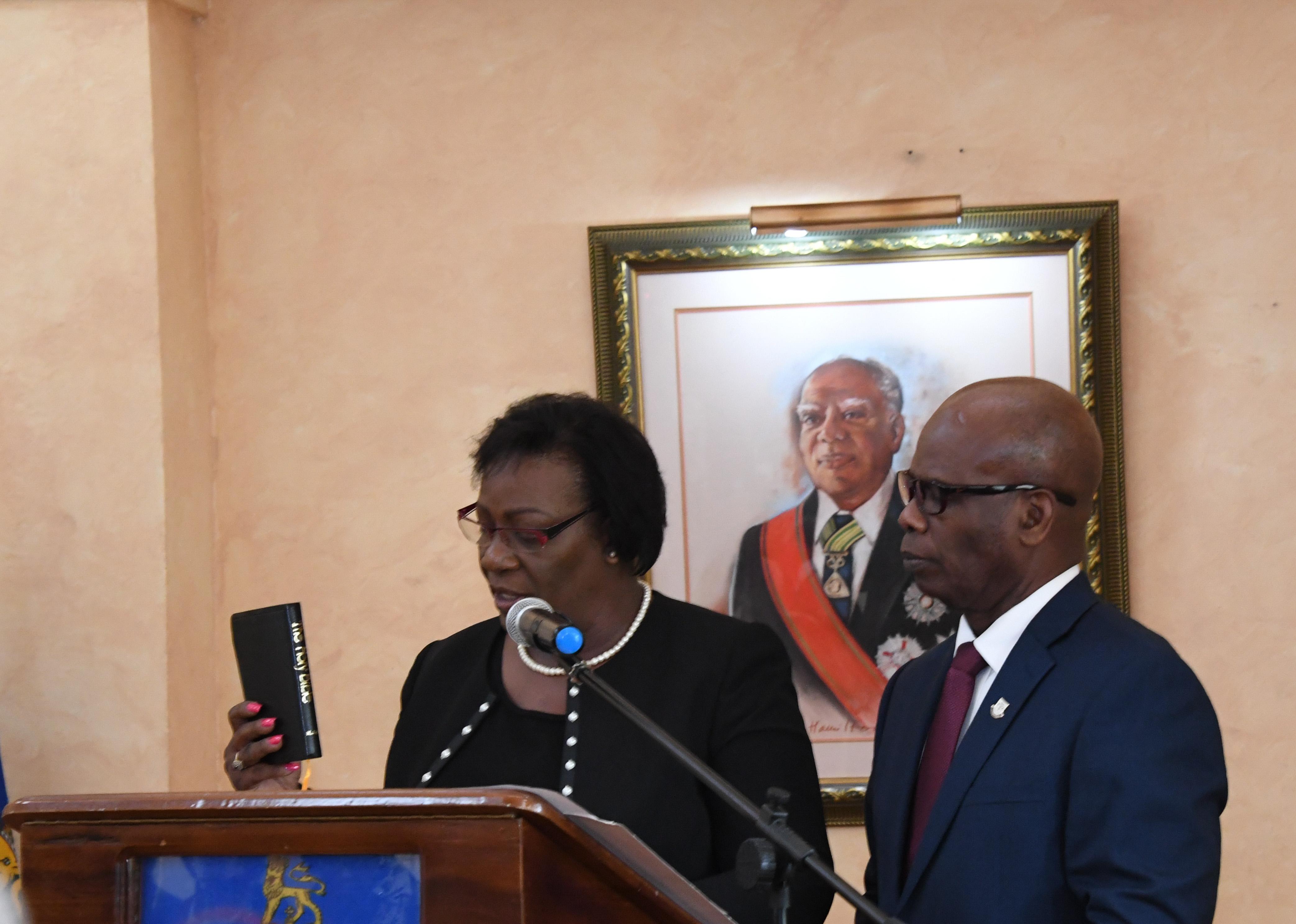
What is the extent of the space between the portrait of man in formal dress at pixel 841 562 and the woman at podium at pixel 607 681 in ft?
4.05

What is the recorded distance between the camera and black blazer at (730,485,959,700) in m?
3.88

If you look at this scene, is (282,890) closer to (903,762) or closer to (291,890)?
(291,890)

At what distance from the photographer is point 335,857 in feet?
4.81

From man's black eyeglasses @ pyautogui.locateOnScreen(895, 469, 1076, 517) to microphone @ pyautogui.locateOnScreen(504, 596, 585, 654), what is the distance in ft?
2.05

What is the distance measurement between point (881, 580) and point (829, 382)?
1.91 ft

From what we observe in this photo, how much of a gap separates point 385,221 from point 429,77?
45cm

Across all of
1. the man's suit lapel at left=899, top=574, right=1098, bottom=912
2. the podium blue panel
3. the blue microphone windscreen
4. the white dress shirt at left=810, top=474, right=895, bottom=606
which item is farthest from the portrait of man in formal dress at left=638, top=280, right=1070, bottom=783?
the podium blue panel

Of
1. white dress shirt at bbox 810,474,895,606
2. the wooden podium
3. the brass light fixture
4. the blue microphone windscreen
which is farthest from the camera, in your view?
white dress shirt at bbox 810,474,895,606

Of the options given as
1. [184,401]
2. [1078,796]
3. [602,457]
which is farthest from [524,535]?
[184,401]

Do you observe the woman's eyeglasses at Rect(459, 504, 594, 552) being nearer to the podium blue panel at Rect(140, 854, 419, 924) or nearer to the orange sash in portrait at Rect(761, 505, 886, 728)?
the podium blue panel at Rect(140, 854, 419, 924)

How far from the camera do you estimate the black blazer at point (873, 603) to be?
3885 mm

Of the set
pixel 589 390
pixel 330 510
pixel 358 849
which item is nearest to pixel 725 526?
pixel 589 390

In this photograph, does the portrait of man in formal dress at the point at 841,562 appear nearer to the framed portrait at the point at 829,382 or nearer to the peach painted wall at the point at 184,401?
the framed portrait at the point at 829,382

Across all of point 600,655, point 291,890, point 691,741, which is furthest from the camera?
point 600,655
